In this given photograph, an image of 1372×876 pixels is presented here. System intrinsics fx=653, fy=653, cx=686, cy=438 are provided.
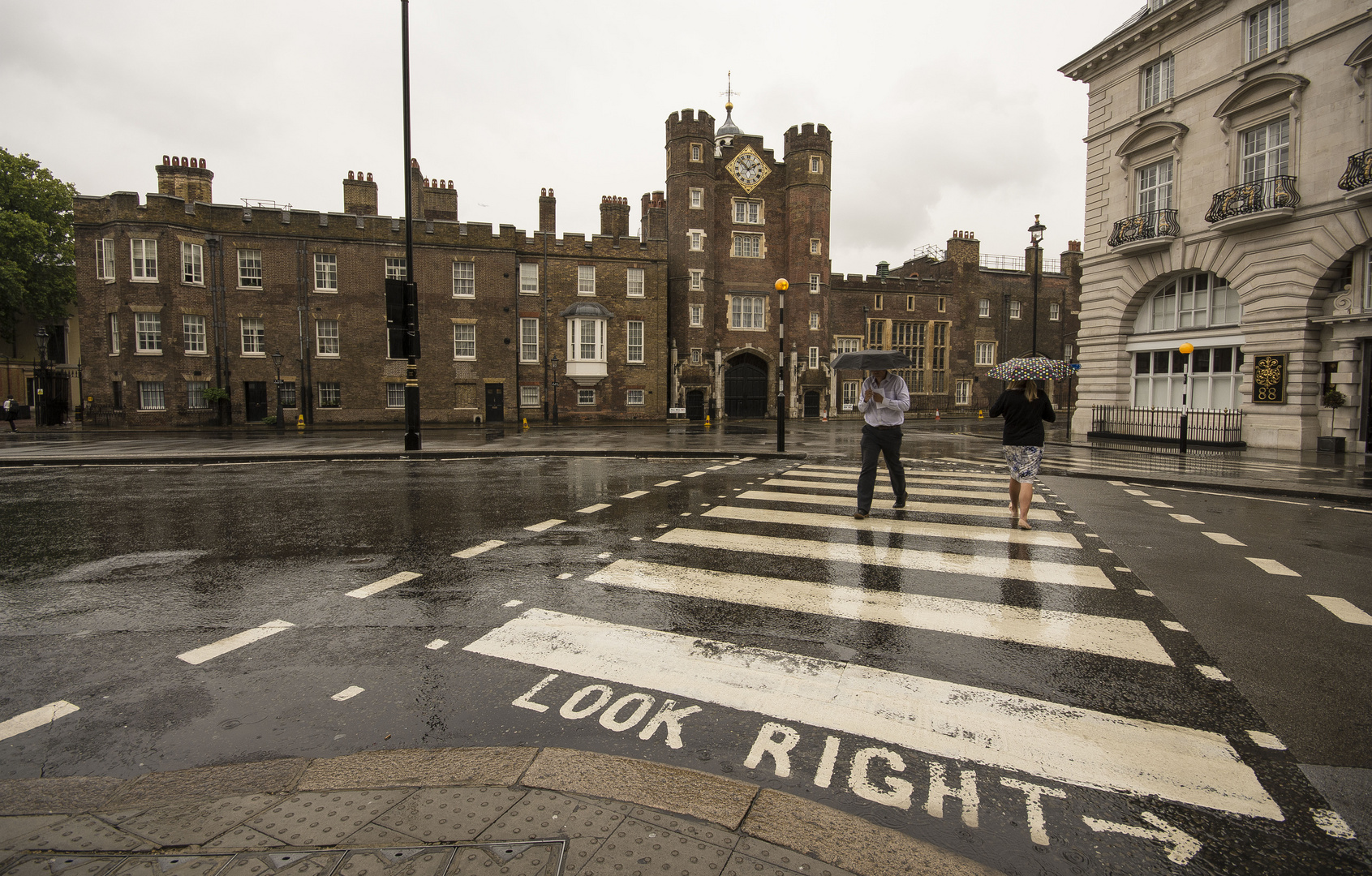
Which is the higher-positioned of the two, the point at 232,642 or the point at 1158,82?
the point at 1158,82

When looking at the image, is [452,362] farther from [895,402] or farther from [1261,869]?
[1261,869]

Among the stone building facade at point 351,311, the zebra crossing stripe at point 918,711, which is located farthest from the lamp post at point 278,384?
the zebra crossing stripe at point 918,711

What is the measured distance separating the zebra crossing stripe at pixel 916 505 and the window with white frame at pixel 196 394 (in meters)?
32.7

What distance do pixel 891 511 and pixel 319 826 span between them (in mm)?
7231

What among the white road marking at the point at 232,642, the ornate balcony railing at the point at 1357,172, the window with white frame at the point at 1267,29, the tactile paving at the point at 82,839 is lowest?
the white road marking at the point at 232,642

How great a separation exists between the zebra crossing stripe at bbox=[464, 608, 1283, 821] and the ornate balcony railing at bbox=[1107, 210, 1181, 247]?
2378 centimetres

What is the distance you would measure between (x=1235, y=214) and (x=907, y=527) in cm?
1917

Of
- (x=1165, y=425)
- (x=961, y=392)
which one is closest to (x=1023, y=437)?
(x=1165, y=425)

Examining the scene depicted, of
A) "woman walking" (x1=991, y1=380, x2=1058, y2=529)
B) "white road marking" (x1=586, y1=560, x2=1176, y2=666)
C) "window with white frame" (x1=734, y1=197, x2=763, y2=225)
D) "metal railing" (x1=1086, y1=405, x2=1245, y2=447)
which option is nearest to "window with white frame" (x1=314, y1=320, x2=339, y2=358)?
"window with white frame" (x1=734, y1=197, x2=763, y2=225)

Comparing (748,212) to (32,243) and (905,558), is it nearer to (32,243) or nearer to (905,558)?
(905,558)

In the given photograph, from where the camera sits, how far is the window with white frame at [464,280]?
34469 mm

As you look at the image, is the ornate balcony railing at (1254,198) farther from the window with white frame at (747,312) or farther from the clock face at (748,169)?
the clock face at (748,169)

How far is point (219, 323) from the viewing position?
31.8 m

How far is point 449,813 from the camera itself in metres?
2.37
